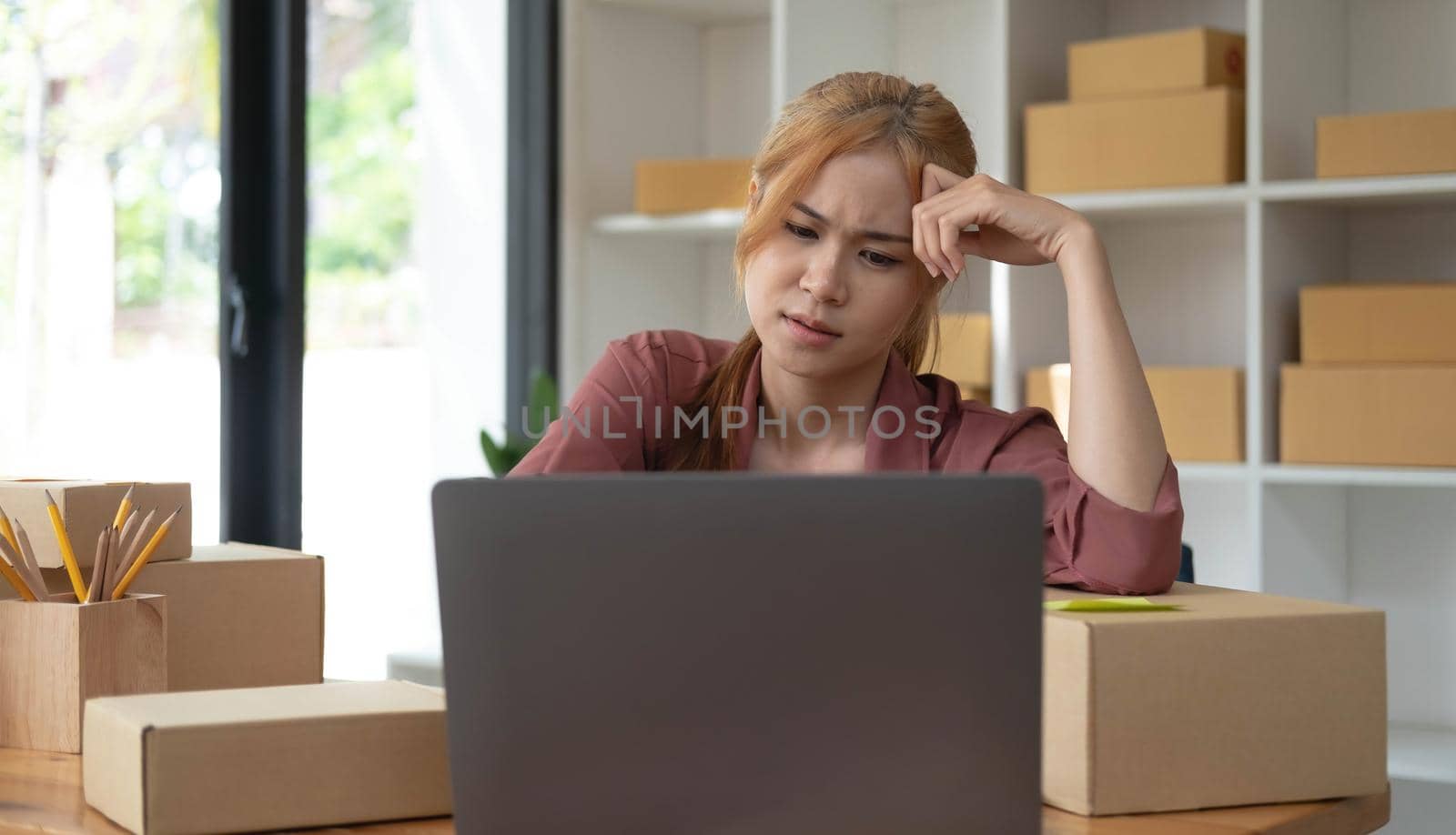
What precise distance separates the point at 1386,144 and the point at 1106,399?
143 cm

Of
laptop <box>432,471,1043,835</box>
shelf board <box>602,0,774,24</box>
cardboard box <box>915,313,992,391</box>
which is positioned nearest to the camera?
laptop <box>432,471,1043,835</box>

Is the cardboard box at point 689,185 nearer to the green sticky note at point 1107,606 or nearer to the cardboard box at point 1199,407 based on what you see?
the cardboard box at point 1199,407

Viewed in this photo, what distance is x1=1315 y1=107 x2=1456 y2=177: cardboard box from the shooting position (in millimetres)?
2336

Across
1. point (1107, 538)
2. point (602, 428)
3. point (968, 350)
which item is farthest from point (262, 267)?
point (1107, 538)

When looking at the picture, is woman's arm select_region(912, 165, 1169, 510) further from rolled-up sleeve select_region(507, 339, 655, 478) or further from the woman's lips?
rolled-up sleeve select_region(507, 339, 655, 478)

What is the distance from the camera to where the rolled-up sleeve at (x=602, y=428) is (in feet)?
4.77

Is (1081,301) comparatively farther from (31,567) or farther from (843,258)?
(31,567)

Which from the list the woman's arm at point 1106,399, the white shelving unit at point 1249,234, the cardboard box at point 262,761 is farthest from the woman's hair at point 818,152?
the white shelving unit at point 1249,234

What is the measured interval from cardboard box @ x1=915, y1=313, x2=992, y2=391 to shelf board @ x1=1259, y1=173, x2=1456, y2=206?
54 cm

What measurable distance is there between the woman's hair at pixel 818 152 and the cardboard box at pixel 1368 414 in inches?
45.4

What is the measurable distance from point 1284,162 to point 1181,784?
1.89 meters

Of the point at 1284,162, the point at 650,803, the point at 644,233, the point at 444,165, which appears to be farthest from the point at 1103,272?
the point at 444,165

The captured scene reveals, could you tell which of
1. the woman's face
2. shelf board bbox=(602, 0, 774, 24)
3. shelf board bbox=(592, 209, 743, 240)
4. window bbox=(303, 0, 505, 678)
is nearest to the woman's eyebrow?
the woman's face

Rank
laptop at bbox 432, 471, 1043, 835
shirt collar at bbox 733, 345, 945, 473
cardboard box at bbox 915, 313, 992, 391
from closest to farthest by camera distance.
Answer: laptop at bbox 432, 471, 1043, 835 → shirt collar at bbox 733, 345, 945, 473 → cardboard box at bbox 915, 313, 992, 391
